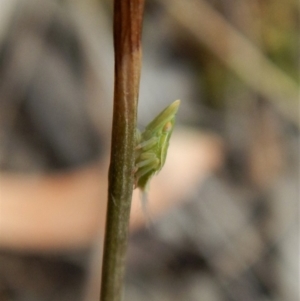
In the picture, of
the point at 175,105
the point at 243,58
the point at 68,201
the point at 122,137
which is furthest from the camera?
the point at 243,58

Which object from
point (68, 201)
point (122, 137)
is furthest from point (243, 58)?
point (122, 137)

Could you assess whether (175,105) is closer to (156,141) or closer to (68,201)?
(156,141)

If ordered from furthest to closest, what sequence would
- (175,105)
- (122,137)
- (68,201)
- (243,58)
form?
1. (243,58)
2. (68,201)
3. (175,105)
4. (122,137)

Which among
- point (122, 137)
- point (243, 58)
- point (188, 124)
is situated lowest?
point (122, 137)

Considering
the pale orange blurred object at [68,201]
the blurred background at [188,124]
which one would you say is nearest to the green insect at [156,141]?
the pale orange blurred object at [68,201]

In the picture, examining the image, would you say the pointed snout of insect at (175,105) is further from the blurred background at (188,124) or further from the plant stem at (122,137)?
the blurred background at (188,124)
